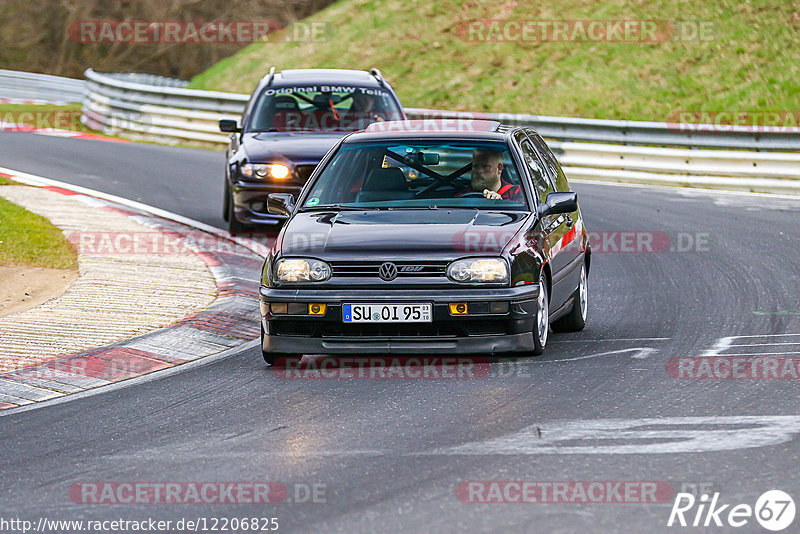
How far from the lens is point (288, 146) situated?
14648 mm

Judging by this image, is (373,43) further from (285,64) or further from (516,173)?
(516,173)

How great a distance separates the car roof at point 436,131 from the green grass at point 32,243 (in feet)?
12.5

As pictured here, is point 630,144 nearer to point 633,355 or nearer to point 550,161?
point 550,161

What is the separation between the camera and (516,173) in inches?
376

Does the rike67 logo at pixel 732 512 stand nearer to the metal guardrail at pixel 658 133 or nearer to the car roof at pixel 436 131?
the car roof at pixel 436 131

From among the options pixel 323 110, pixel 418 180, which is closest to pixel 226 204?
pixel 323 110

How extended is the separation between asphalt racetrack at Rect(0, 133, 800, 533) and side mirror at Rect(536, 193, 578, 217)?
0.96 m

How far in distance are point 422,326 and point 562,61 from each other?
2211 centimetres

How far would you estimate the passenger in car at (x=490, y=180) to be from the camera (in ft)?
31.0

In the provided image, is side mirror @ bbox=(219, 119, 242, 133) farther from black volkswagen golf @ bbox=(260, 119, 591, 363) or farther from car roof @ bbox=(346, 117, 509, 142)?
black volkswagen golf @ bbox=(260, 119, 591, 363)

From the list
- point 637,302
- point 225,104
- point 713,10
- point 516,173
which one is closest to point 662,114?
point 713,10

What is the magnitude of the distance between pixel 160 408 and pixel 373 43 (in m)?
25.9

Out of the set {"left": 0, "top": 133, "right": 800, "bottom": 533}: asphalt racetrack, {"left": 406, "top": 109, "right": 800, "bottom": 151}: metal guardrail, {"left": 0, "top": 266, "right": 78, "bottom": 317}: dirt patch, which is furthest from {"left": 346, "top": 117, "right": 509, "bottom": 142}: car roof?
{"left": 406, "top": 109, "right": 800, "bottom": 151}: metal guardrail

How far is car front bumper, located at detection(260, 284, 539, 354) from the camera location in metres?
8.31
